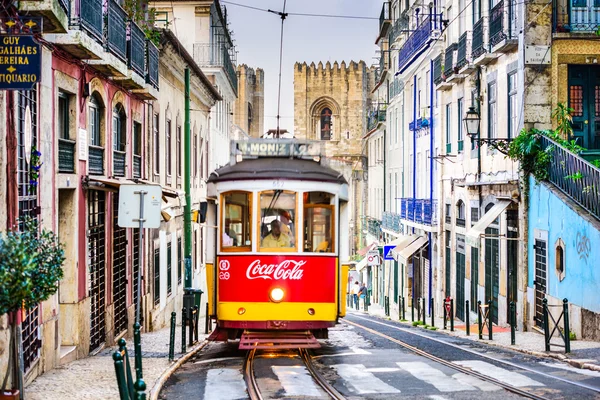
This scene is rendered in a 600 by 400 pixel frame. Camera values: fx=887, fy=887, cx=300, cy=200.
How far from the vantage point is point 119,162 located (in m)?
19.0

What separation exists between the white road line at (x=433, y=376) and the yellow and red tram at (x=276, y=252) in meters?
1.55

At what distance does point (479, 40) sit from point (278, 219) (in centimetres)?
1241

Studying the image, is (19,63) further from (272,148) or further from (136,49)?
(136,49)

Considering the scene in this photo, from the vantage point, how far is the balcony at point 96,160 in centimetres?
1642

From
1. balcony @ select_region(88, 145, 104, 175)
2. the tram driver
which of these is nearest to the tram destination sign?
the tram driver

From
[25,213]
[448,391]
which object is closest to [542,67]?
[448,391]

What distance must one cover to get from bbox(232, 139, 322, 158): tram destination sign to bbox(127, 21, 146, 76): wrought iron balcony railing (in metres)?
4.18

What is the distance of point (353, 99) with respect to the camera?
83.8 m

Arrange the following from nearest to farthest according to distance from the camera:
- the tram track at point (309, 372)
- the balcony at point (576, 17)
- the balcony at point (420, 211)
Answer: the tram track at point (309, 372) < the balcony at point (576, 17) < the balcony at point (420, 211)

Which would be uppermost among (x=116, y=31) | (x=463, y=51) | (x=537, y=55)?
(x=463, y=51)

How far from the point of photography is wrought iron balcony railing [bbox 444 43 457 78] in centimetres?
2788

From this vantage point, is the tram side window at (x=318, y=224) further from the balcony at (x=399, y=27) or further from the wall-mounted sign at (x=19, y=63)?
the balcony at (x=399, y=27)

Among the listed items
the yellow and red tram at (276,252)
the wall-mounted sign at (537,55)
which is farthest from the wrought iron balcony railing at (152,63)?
the wall-mounted sign at (537,55)

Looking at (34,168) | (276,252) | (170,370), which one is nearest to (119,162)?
(276,252)
